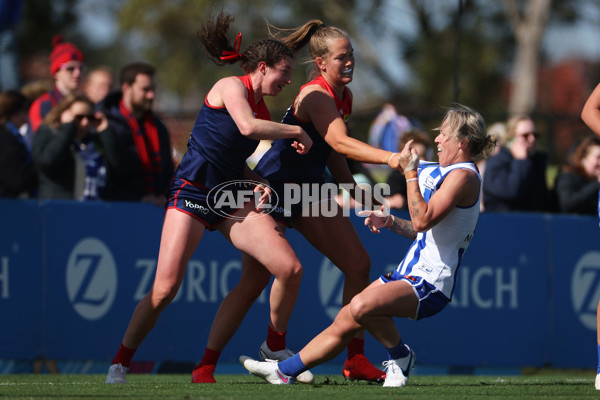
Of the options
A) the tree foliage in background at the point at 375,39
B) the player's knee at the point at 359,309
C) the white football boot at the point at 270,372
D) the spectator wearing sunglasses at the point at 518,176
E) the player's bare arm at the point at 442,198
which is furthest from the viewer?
the tree foliage in background at the point at 375,39

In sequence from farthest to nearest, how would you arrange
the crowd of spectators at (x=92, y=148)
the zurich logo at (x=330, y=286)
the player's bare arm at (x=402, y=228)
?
the zurich logo at (x=330, y=286), the crowd of spectators at (x=92, y=148), the player's bare arm at (x=402, y=228)

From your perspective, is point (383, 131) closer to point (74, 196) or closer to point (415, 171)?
point (74, 196)

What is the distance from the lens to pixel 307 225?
20.9 ft

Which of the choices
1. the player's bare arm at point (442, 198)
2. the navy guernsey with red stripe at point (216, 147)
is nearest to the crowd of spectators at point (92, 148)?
the navy guernsey with red stripe at point (216, 147)

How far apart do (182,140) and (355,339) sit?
8781 mm

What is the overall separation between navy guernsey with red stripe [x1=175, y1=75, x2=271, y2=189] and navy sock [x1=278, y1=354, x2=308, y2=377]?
45.4 inches

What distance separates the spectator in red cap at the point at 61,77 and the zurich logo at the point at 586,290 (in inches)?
194

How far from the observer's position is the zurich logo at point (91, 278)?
8.20 m

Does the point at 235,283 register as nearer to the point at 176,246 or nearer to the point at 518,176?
the point at 176,246

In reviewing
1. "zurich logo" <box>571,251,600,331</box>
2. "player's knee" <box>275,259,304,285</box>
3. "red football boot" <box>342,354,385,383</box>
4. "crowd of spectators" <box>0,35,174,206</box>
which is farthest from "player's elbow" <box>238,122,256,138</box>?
"zurich logo" <box>571,251,600,331</box>

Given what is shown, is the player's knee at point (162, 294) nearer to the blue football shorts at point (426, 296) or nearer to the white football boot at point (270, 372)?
the white football boot at point (270, 372)

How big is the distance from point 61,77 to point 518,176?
4386mm

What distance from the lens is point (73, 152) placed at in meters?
8.48

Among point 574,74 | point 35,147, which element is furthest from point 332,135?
point 574,74
